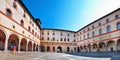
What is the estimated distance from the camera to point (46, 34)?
5200 cm

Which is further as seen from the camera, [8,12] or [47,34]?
[47,34]

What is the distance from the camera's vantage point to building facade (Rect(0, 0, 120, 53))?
18214 mm

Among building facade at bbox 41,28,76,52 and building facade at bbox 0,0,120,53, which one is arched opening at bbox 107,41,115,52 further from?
building facade at bbox 41,28,76,52

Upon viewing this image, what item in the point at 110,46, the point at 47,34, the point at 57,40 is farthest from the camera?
the point at 57,40

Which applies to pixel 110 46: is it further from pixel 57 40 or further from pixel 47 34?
pixel 47 34

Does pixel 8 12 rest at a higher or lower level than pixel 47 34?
higher

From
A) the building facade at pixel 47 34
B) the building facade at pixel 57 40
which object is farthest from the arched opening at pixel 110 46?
Answer: the building facade at pixel 57 40

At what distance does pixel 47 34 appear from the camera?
52219 millimetres

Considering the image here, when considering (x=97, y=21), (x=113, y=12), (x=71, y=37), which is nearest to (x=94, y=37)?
(x=97, y=21)

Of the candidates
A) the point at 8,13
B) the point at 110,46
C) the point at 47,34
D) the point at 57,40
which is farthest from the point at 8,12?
the point at 57,40

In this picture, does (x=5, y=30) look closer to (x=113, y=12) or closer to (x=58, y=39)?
(x=113, y=12)

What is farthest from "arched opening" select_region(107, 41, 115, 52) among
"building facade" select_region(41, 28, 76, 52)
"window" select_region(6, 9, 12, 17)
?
"window" select_region(6, 9, 12, 17)

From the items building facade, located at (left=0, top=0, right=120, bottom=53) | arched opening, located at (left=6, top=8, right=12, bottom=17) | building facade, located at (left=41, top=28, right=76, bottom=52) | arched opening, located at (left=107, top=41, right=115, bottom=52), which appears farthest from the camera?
building facade, located at (left=41, top=28, right=76, bottom=52)

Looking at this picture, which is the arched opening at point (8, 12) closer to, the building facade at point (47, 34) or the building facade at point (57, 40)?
the building facade at point (47, 34)
